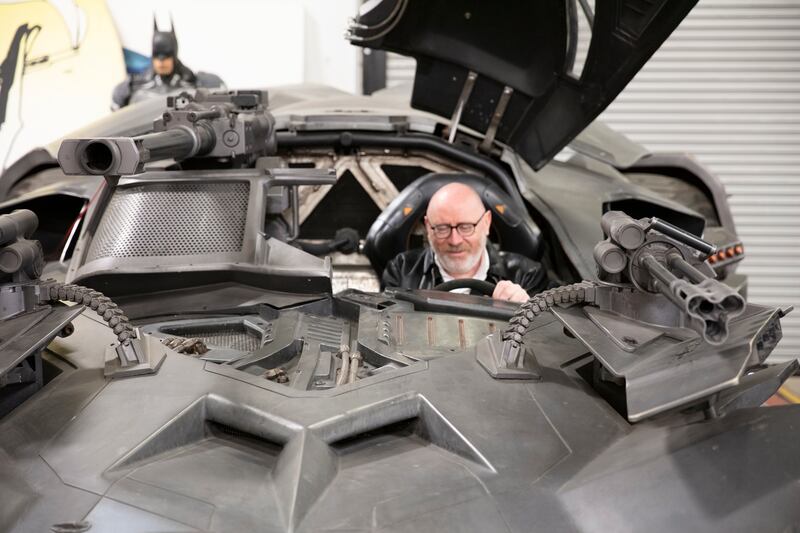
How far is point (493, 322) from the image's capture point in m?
3.26

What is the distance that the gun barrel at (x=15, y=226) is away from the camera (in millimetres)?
2485

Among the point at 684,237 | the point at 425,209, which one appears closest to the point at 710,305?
the point at 684,237

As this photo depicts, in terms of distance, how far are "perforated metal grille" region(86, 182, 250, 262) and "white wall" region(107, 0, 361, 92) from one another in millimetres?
5481

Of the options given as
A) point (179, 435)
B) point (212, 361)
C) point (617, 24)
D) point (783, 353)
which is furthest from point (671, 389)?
point (783, 353)

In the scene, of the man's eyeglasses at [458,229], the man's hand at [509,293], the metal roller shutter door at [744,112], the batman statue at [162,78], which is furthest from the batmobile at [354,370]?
the metal roller shutter door at [744,112]

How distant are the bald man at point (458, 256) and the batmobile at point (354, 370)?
689 mm

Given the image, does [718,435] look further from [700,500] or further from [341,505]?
[341,505]

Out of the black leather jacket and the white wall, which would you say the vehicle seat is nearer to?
the black leather jacket

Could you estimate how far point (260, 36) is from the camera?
358 inches

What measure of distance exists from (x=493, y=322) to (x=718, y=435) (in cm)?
126

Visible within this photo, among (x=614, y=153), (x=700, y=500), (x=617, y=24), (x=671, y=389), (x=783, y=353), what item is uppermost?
(x=617, y=24)

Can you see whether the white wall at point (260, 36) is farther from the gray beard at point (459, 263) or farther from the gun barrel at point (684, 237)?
the gun barrel at point (684, 237)

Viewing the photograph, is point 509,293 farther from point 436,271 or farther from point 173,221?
point 173,221

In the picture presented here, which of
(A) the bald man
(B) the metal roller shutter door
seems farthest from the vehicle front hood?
(B) the metal roller shutter door
